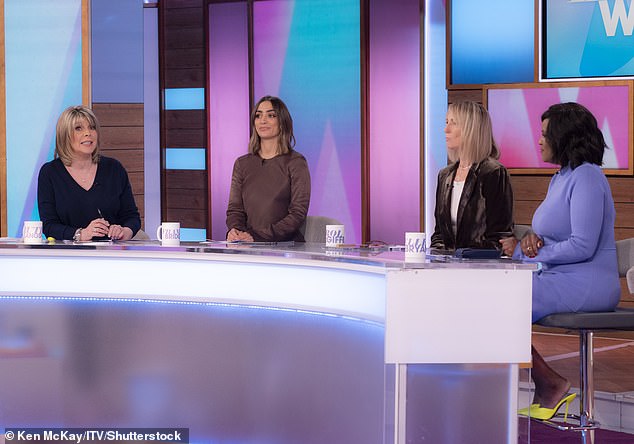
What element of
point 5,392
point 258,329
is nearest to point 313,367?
point 258,329

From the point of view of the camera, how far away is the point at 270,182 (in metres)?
4.17

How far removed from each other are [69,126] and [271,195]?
90 cm

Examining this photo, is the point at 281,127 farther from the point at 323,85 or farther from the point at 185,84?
the point at 185,84

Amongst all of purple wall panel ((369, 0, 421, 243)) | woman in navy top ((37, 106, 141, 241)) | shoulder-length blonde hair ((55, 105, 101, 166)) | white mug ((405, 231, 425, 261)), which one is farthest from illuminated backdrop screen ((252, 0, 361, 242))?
white mug ((405, 231, 425, 261))

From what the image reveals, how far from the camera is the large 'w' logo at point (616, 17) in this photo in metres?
5.30

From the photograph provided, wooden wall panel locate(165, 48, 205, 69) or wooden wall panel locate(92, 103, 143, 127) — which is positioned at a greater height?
wooden wall panel locate(165, 48, 205, 69)

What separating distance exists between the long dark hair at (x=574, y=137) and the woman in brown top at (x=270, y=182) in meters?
1.14

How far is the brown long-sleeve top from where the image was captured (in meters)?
4.11

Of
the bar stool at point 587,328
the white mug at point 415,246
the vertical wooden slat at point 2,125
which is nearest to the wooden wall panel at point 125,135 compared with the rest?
the vertical wooden slat at point 2,125

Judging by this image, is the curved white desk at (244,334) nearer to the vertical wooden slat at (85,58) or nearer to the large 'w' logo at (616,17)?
the vertical wooden slat at (85,58)

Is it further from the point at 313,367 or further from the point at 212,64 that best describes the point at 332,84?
the point at 313,367

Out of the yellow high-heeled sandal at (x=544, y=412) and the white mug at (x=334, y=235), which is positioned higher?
the white mug at (x=334, y=235)

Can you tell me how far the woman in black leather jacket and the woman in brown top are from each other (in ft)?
2.04

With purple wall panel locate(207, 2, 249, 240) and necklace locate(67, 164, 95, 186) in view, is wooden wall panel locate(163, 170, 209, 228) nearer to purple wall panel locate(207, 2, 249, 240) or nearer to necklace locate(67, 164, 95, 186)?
purple wall panel locate(207, 2, 249, 240)
